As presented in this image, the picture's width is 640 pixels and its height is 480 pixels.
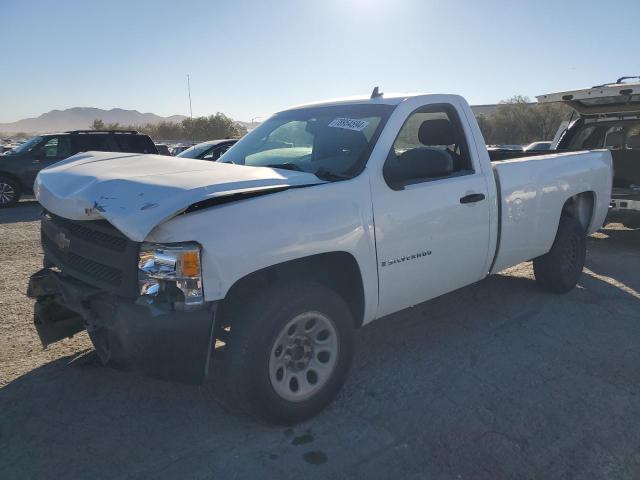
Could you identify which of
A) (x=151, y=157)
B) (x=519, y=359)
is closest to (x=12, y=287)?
(x=151, y=157)

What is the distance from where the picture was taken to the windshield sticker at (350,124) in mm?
3635

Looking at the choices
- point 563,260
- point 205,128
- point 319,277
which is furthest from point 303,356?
point 205,128

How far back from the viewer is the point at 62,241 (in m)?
3.20

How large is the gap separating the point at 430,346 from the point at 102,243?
8.62 ft

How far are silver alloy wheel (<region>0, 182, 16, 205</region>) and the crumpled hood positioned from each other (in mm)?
10908

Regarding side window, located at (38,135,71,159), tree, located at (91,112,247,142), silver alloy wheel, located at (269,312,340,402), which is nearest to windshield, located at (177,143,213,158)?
side window, located at (38,135,71,159)

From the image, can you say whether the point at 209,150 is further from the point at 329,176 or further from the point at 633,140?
the point at 329,176

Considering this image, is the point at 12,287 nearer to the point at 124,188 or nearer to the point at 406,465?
the point at 124,188

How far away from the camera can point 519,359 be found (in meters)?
3.93

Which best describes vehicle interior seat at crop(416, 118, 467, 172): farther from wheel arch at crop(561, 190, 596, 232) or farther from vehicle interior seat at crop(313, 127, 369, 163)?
wheel arch at crop(561, 190, 596, 232)

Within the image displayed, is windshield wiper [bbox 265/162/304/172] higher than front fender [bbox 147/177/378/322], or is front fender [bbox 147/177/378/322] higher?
windshield wiper [bbox 265/162/304/172]

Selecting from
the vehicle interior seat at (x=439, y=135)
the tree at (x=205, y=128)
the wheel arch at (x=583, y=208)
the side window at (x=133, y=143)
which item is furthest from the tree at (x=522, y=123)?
the vehicle interior seat at (x=439, y=135)

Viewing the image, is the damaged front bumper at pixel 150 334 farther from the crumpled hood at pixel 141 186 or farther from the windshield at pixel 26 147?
the windshield at pixel 26 147

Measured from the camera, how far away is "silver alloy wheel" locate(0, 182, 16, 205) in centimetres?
1275
